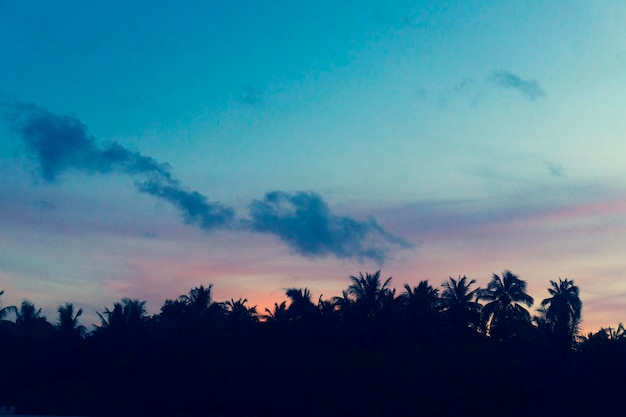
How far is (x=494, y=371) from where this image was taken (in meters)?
39.9

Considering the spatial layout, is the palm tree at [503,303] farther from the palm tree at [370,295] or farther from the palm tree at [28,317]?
the palm tree at [28,317]

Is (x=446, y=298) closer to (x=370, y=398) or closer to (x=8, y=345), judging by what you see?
(x=370, y=398)

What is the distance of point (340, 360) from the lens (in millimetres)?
44500

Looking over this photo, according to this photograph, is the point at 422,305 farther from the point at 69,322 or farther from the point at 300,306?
the point at 69,322

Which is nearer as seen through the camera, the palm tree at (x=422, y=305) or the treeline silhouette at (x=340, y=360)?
the treeline silhouette at (x=340, y=360)

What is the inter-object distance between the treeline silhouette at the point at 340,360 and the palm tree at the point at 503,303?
8cm

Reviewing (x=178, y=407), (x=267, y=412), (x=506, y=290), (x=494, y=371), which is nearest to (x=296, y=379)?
(x=267, y=412)

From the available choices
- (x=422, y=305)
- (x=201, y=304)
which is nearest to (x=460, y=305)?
(x=422, y=305)

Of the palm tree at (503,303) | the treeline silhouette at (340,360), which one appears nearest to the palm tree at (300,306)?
the treeline silhouette at (340,360)

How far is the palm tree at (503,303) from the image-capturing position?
53819mm

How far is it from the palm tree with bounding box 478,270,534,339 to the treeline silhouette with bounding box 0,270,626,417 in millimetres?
82

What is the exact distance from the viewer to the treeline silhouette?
38375mm

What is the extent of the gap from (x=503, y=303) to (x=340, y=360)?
17023 millimetres

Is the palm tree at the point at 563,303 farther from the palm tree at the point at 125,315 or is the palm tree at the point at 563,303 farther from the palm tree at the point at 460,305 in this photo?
the palm tree at the point at 125,315
